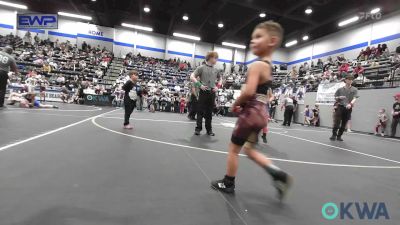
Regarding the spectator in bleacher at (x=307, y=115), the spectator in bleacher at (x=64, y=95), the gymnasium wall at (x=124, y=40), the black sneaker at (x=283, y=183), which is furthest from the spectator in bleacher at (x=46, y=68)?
the black sneaker at (x=283, y=183)

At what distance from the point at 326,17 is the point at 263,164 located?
21.8 m

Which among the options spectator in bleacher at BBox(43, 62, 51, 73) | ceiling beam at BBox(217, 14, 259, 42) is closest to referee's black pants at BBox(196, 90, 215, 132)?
ceiling beam at BBox(217, 14, 259, 42)

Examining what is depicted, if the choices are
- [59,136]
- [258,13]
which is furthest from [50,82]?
[59,136]

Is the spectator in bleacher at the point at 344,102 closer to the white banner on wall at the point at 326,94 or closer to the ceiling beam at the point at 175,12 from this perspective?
the white banner on wall at the point at 326,94

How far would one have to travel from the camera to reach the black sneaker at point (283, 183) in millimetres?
1953

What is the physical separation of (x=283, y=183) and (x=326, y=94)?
14518 millimetres

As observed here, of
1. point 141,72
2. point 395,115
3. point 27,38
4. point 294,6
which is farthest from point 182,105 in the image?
point 27,38

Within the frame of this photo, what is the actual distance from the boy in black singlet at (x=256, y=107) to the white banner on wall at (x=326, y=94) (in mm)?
13396

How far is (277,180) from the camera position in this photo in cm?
200

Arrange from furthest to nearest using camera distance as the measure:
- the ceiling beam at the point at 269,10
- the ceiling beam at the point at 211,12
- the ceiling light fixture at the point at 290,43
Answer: the ceiling light fixture at the point at 290,43
the ceiling beam at the point at 211,12
the ceiling beam at the point at 269,10

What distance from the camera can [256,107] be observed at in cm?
207

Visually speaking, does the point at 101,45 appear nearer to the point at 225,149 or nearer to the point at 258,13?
the point at 258,13

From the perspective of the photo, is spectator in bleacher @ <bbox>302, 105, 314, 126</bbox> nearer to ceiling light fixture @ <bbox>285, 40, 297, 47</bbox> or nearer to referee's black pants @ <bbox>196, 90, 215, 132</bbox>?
referee's black pants @ <bbox>196, 90, 215, 132</bbox>

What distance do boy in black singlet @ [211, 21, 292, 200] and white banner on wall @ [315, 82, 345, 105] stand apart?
1340 cm
